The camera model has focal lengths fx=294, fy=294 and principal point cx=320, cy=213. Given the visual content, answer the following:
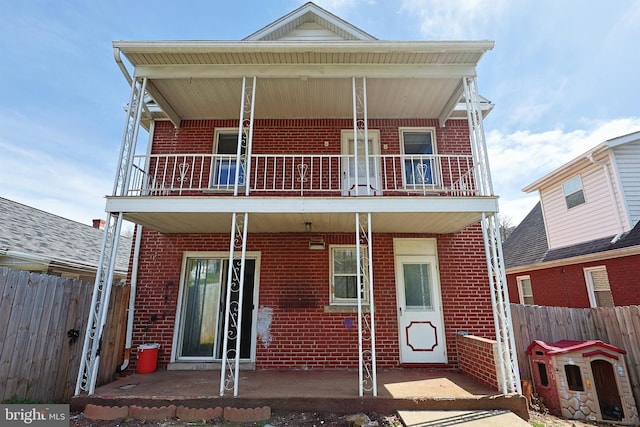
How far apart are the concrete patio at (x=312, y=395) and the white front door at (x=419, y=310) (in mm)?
718

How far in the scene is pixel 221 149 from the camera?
23.8 feet

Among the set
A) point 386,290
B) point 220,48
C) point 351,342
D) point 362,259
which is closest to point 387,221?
point 362,259

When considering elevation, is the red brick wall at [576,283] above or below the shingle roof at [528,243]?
below

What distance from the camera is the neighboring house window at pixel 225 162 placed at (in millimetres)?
6965

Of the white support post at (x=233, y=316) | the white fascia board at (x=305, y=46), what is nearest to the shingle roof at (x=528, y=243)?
the white fascia board at (x=305, y=46)

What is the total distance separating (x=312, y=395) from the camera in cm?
427

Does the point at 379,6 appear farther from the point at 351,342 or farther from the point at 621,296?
the point at 621,296

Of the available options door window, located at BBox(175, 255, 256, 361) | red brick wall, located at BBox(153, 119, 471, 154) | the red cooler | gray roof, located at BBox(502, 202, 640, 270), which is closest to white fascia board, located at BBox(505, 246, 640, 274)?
gray roof, located at BBox(502, 202, 640, 270)

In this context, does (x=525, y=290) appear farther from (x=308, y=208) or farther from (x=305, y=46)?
(x=305, y=46)

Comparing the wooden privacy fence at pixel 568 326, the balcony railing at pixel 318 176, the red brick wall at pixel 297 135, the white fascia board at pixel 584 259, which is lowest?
the wooden privacy fence at pixel 568 326

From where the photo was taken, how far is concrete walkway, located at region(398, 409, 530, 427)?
366 cm

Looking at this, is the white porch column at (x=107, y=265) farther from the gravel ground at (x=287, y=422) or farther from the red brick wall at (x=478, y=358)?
the red brick wall at (x=478, y=358)

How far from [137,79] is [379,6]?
579 centimetres

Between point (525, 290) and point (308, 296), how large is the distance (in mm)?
10390
